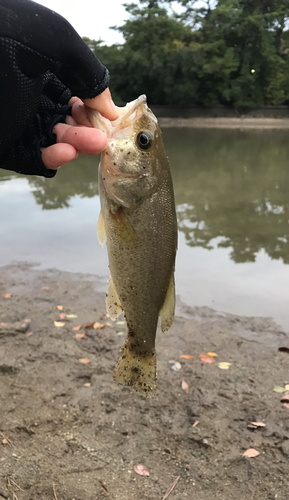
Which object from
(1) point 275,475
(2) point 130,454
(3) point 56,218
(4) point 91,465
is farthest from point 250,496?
(3) point 56,218

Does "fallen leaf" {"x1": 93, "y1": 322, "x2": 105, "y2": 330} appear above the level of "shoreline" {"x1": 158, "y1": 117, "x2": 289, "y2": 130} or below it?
above

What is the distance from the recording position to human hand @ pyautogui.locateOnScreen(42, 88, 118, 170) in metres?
2.29

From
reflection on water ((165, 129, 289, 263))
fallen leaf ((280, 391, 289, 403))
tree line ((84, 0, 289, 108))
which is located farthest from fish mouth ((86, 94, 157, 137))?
tree line ((84, 0, 289, 108))

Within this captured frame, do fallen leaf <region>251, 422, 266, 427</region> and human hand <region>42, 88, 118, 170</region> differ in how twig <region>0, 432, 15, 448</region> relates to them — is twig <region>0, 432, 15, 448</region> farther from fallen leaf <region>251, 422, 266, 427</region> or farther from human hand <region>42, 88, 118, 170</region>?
human hand <region>42, 88, 118, 170</region>

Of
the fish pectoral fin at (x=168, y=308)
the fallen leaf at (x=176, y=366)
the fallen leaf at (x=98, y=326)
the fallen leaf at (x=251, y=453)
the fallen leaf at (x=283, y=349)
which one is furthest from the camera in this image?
the fallen leaf at (x=98, y=326)

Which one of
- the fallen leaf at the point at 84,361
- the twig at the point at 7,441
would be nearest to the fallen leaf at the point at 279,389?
the fallen leaf at the point at 84,361

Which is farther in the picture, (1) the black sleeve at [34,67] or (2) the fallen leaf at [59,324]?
(2) the fallen leaf at [59,324]

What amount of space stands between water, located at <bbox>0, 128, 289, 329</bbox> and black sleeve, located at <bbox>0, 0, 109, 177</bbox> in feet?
14.5

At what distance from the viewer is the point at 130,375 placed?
9.16ft

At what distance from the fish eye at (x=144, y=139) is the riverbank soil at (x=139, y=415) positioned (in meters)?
2.51

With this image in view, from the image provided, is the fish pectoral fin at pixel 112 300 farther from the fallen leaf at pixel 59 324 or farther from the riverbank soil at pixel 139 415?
the fallen leaf at pixel 59 324

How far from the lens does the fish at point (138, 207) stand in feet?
7.83

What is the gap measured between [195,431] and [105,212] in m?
2.34

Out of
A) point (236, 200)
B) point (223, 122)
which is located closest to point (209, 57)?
point (223, 122)
